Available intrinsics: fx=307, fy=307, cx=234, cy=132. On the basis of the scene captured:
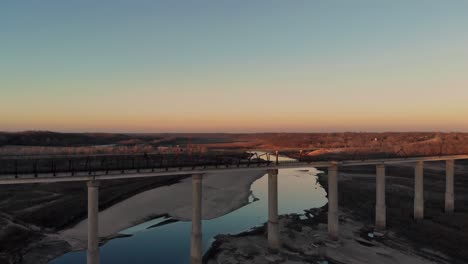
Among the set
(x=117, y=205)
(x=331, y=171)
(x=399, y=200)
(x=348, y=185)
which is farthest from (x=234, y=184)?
(x=331, y=171)

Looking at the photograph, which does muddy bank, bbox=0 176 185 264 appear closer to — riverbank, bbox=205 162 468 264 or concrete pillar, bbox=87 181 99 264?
concrete pillar, bbox=87 181 99 264

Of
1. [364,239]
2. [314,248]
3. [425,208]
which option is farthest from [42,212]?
[425,208]

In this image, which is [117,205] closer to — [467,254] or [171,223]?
[171,223]

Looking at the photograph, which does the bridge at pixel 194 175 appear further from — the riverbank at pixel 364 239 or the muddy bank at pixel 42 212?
the muddy bank at pixel 42 212

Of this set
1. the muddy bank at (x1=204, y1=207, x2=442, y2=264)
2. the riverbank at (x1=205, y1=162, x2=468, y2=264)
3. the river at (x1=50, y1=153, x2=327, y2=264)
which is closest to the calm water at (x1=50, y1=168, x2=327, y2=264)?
the river at (x1=50, y1=153, x2=327, y2=264)

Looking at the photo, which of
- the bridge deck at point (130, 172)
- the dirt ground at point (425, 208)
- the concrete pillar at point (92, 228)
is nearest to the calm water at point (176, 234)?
the concrete pillar at point (92, 228)

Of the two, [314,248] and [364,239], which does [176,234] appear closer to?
[314,248]
